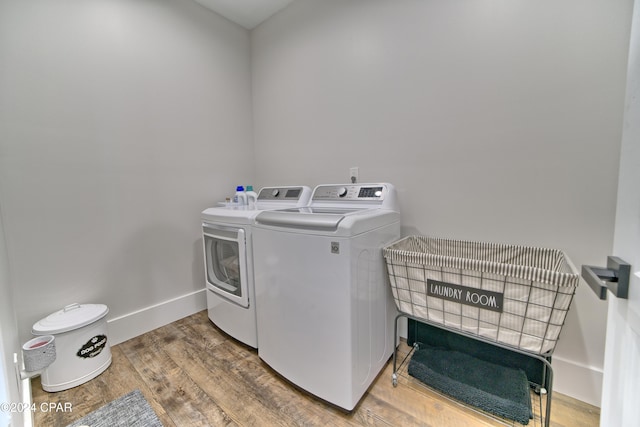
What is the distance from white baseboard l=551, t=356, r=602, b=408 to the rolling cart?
0.08m

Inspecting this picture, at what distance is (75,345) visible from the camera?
1413 millimetres

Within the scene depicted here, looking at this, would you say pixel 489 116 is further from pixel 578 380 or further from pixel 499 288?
pixel 578 380

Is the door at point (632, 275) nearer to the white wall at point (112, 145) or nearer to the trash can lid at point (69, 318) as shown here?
the trash can lid at point (69, 318)

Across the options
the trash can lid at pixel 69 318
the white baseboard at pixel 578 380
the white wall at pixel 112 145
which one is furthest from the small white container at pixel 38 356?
the white baseboard at pixel 578 380

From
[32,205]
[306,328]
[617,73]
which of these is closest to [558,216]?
[617,73]

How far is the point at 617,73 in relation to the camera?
1.07 metres

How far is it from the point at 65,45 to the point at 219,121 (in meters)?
1.01

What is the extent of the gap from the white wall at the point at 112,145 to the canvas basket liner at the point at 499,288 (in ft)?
5.65

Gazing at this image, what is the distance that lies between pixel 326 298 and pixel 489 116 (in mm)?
1262

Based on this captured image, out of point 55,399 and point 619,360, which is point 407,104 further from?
point 55,399

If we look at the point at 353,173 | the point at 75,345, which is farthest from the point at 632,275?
the point at 75,345

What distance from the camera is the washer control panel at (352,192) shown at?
1.59 metres

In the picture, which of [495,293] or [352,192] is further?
[352,192]

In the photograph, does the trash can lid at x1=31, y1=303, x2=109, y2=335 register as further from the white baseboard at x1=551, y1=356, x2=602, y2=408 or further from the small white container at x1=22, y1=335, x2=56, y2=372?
the white baseboard at x1=551, y1=356, x2=602, y2=408
